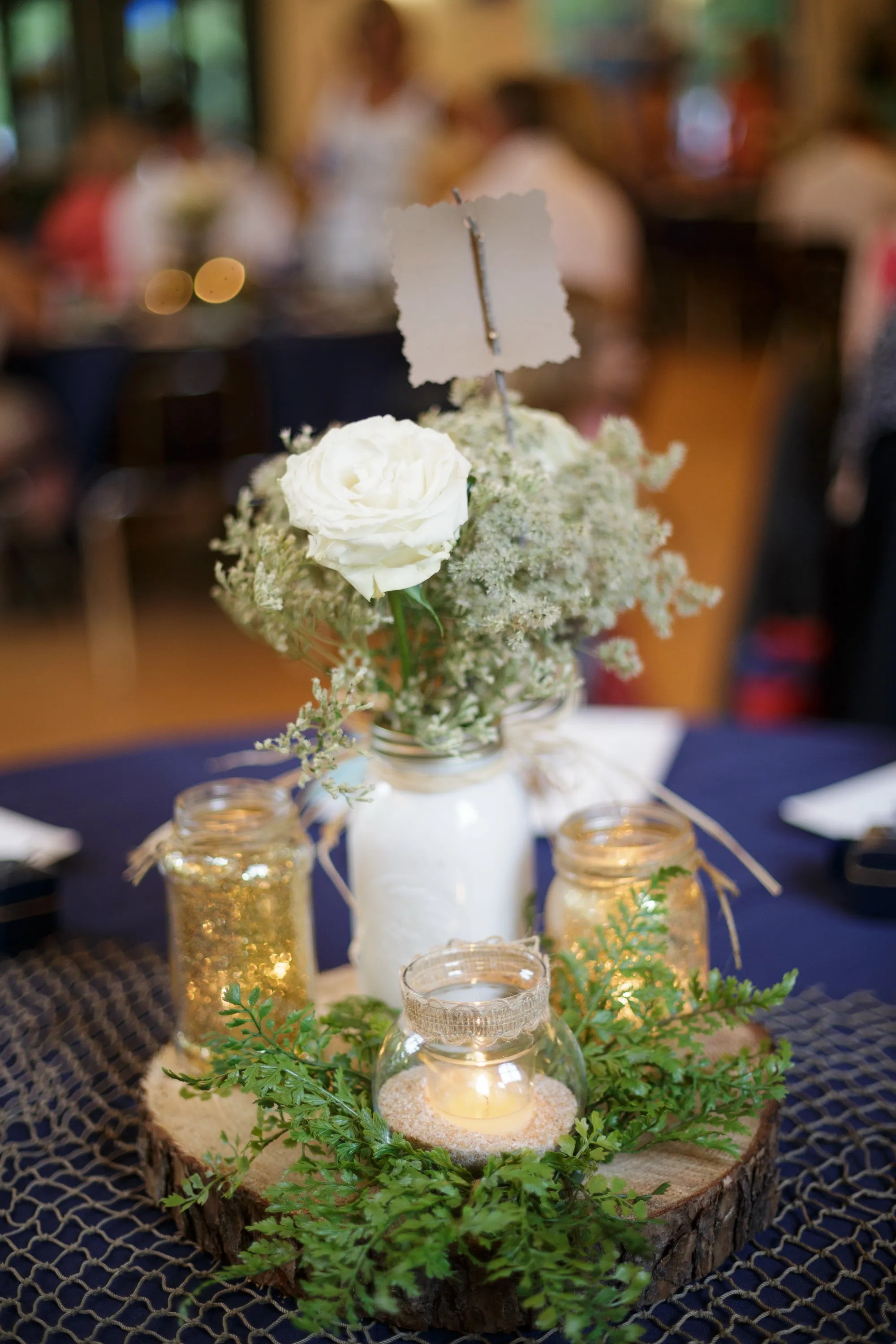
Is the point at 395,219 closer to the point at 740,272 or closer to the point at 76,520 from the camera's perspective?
the point at 76,520

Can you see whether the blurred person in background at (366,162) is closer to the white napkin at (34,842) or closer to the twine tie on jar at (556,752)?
the white napkin at (34,842)

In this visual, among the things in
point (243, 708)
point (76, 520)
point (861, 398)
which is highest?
point (861, 398)

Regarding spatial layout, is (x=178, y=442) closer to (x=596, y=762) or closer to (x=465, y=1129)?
(x=596, y=762)

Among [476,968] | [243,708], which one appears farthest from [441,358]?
[243,708]

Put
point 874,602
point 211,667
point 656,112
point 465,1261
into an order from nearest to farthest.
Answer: point 465,1261
point 874,602
point 211,667
point 656,112

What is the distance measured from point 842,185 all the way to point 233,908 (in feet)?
22.6

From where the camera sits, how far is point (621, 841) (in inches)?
32.3

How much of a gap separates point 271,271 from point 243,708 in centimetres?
270

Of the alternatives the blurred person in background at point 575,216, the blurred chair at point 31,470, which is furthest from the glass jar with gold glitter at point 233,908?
the blurred chair at point 31,470

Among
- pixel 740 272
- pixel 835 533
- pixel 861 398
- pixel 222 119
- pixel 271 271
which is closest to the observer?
pixel 861 398

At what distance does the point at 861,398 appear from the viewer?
6.80 feet

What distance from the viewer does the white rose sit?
65 cm

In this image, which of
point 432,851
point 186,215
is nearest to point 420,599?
point 432,851

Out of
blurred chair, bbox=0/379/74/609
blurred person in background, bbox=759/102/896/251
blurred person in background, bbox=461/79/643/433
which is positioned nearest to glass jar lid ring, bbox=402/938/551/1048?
blurred person in background, bbox=461/79/643/433
